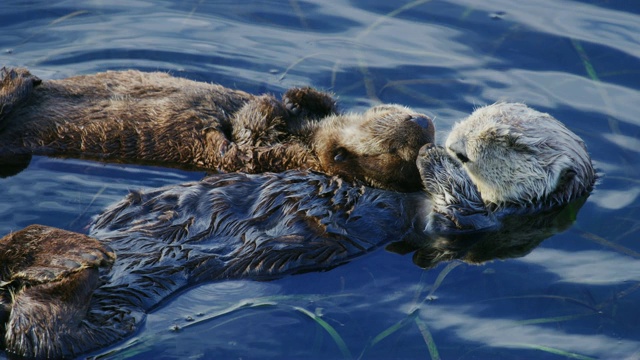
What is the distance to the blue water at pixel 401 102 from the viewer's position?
192 inches

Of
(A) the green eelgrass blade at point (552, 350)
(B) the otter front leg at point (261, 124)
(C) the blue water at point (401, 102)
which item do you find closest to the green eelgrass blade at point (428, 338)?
(C) the blue water at point (401, 102)

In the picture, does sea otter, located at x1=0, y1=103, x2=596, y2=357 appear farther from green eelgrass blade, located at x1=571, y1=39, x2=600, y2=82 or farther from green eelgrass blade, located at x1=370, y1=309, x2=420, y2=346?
green eelgrass blade, located at x1=571, y1=39, x2=600, y2=82

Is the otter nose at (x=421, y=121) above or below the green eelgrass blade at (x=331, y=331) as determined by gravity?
above

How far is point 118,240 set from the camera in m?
5.10

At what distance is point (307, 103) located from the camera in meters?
6.43

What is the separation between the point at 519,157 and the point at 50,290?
10.3ft

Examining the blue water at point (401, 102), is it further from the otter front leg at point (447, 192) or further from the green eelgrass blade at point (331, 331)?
the otter front leg at point (447, 192)

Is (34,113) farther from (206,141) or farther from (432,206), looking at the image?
(432,206)

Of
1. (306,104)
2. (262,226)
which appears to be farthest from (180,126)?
(262,226)

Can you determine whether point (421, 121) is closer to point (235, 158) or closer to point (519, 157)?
point (519, 157)

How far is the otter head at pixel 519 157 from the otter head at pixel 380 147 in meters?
0.36

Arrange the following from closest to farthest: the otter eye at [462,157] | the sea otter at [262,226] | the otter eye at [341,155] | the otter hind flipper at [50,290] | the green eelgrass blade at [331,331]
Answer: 1. the otter hind flipper at [50,290]
2. the sea otter at [262,226]
3. the green eelgrass blade at [331,331]
4. the otter eye at [341,155]
5. the otter eye at [462,157]

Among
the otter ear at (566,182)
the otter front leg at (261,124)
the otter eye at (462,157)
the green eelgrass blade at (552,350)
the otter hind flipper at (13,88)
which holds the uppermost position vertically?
the otter hind flipper at (13,88)

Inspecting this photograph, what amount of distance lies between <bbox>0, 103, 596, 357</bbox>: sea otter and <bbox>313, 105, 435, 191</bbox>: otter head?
0.38 feet
